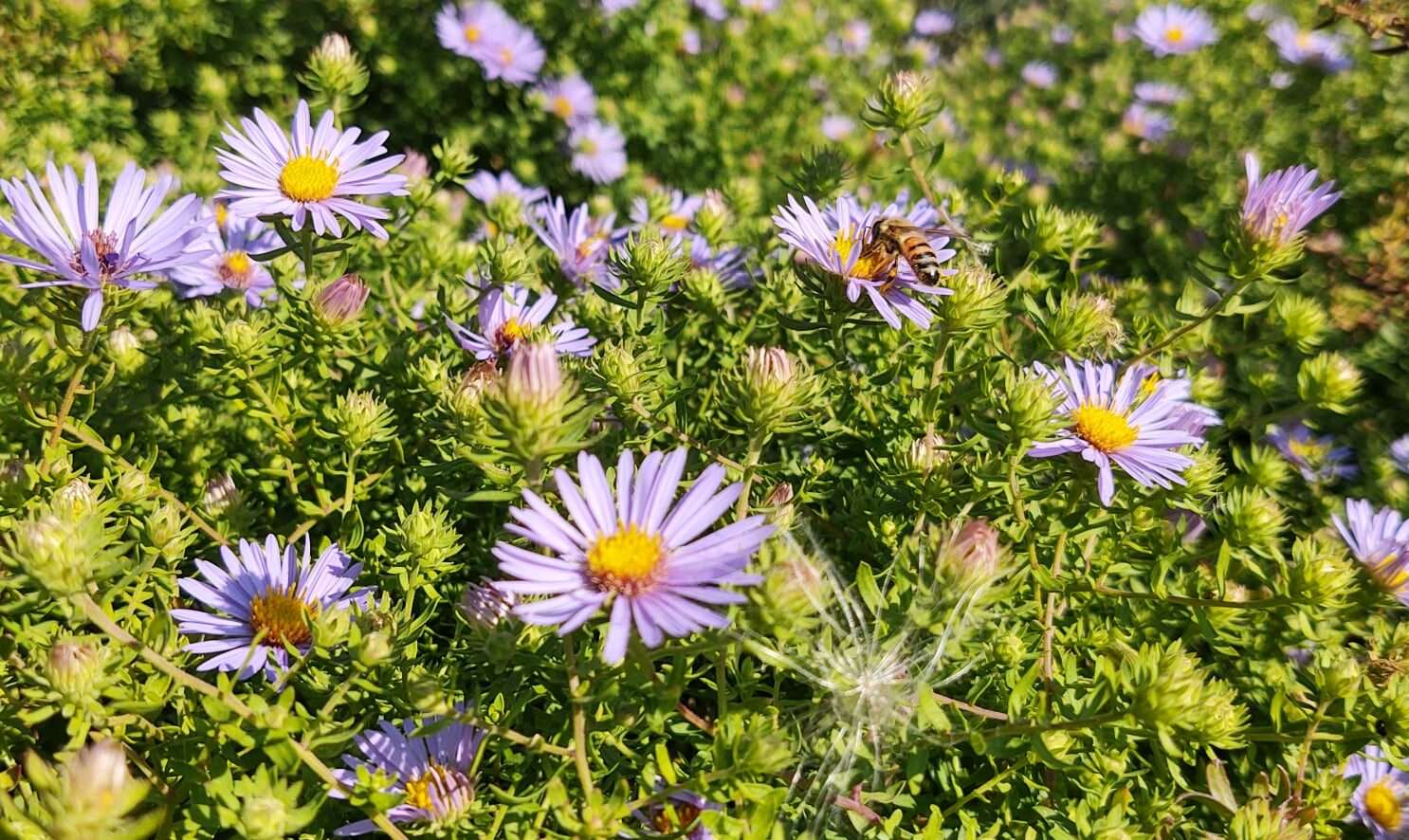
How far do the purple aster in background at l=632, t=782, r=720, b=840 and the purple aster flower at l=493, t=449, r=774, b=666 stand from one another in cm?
29

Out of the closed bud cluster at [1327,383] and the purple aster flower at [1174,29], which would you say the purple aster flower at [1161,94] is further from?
the closed bud cluster at [1327,383]

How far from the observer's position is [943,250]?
2.11 meters

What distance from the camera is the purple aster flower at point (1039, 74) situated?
5.71 m

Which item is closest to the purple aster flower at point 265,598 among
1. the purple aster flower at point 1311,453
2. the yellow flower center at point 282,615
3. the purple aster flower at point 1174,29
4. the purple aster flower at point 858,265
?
the yellow flower center at point 282,615

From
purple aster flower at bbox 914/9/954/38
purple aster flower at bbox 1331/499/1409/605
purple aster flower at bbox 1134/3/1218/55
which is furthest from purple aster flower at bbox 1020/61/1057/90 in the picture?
purple aster flower at bbox 1331/499/1409/605

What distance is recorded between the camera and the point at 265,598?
1.69 m

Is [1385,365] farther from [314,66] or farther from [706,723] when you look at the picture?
[314,66]

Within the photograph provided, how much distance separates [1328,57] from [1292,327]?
276 cm

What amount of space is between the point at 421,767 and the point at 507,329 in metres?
0.94

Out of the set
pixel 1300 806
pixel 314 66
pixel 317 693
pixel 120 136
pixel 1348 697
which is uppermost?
pixel 120 136

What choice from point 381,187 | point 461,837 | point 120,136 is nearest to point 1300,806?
point 461,837

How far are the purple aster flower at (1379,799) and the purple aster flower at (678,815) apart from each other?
1345 mm

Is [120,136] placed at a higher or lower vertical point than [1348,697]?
higher

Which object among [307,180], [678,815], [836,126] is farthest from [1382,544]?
[836,126]
